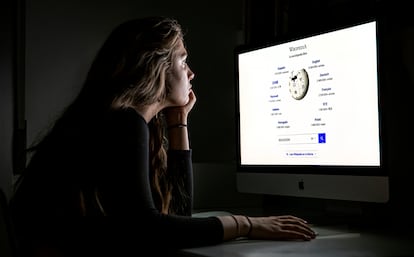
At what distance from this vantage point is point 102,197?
1004 millimetres

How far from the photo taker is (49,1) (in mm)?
1584

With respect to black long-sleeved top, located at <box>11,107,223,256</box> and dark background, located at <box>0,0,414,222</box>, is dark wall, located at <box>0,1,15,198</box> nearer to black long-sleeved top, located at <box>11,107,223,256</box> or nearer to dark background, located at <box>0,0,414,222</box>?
dark background, located at <box>0,0,414,222</box>

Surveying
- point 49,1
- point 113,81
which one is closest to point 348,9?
point 113,81

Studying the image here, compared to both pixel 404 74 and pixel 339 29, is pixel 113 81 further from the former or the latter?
pixel 404 74

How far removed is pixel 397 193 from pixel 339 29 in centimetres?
42

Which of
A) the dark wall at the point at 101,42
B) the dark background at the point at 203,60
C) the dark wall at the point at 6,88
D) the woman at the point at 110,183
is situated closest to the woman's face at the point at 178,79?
the woman at the point at 110,183

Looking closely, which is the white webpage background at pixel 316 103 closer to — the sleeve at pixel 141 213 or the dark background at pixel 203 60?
the dark background at pixel 203 60

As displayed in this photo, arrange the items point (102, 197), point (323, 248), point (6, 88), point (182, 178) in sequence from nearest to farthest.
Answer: point (323, 248) < point (102, 197) < point (182, 178) < point (6, 88)

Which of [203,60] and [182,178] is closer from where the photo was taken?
[182,178]

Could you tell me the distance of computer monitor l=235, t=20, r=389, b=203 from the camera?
114 cm

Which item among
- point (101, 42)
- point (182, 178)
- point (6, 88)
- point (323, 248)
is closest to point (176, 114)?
point (182, 178)

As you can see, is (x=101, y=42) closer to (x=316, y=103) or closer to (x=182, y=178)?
(x=182, y=178)

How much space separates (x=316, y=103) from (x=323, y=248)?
1.46ft

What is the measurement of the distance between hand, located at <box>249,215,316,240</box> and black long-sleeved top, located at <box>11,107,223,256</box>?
77 millimetres
